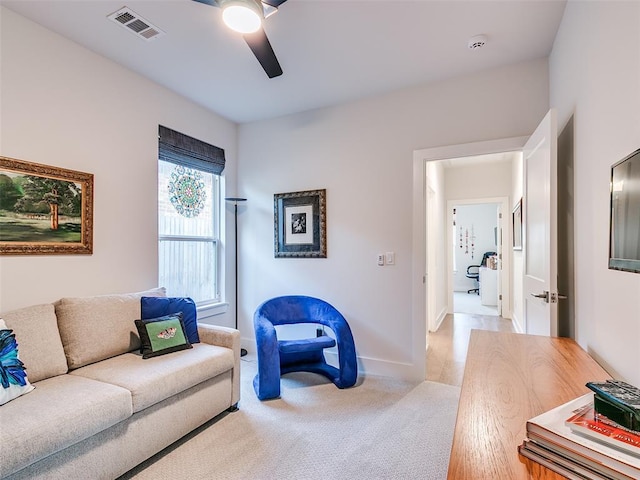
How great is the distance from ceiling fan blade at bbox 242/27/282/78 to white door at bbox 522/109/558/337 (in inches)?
64.3

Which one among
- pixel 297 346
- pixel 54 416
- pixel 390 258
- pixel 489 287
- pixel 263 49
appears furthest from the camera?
pixel 489 287

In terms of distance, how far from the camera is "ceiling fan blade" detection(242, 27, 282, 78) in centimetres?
175

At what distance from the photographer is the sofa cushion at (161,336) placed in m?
2.25

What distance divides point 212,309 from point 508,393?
3.08 metres

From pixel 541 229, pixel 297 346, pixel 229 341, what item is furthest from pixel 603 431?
pixel 297 346

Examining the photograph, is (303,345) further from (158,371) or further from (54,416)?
(54,416)

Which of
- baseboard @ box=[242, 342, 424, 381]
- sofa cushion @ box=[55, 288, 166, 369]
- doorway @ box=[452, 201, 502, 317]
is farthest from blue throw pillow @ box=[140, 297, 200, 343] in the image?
doorway @ box=[452, 201, 502, 317]

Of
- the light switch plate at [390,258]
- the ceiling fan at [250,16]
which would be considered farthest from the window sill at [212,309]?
the ceiling fan at [250,16]

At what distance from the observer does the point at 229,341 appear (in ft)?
8.25

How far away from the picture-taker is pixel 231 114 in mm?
3713

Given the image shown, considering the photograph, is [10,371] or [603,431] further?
[10,371]

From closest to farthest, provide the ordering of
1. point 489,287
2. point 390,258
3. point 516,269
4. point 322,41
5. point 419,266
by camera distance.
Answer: point 322,41
point 419,266
point 390,258
point 516,269
point 489,287

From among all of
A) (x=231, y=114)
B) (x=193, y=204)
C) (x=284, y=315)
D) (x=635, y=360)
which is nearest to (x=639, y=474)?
(x=635, y=360)

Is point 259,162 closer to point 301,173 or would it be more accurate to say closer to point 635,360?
point 301,173
